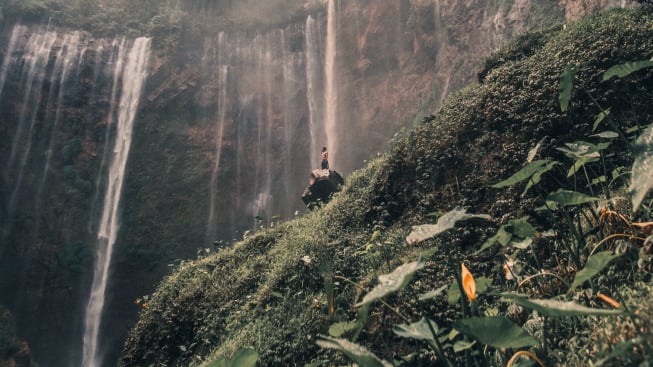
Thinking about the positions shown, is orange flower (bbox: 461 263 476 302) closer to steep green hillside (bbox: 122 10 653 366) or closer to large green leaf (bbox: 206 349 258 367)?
steep green hillside (bbox: 122 10 653 366)

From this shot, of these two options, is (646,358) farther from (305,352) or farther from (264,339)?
(264,339)

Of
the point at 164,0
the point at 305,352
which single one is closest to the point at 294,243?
the point at 305,352

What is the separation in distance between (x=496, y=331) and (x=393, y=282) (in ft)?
1.29

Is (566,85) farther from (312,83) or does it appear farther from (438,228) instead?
(312,83)

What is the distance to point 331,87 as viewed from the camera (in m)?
23.0

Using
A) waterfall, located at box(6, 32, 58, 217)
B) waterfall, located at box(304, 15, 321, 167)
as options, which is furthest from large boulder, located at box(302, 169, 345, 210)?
waterfall, located at box(6, 32, 58, 217)

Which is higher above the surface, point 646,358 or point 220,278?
point 646,358

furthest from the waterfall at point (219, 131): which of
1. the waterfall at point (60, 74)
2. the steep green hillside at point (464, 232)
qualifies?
the steep green hillside at point (464, 232)

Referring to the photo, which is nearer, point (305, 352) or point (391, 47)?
point (305, 352)

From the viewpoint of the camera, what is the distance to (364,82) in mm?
21719

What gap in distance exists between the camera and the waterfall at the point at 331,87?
70.9 ft

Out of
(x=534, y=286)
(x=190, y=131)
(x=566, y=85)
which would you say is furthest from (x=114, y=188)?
(x=566, y=85)

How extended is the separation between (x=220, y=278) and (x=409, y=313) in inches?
187

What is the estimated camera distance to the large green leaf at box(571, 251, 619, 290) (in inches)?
72.8
